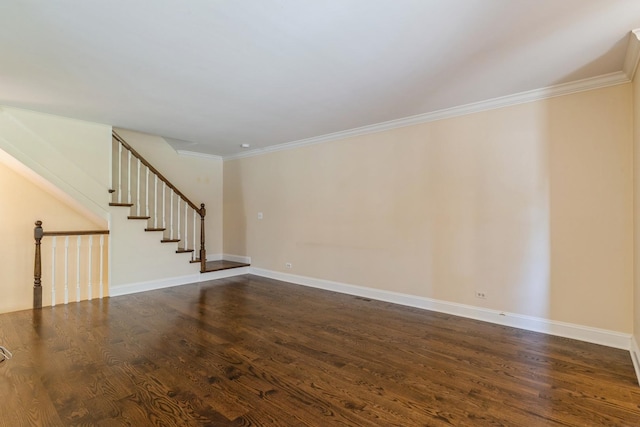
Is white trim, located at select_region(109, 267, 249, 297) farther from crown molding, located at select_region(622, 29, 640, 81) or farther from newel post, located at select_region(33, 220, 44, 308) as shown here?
crown molding, located at select_region(622, 29, 640, 81)

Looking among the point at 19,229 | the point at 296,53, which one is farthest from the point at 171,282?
the point at 296,53

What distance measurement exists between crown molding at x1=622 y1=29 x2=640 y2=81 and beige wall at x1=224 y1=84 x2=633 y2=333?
0.20 m

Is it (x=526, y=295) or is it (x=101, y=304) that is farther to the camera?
(x=101, y=304)

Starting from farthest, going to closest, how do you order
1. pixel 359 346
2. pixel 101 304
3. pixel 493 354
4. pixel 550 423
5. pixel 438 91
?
1. pixel 101 304
2. pixel 438 91
3. pixel 359 346
4. pixel 493 354
5. pixel 550 423

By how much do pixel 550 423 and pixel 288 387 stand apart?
63.6 inches

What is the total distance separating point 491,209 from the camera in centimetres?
351

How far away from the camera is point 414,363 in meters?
2.55

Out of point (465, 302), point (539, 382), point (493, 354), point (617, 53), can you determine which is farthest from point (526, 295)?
point (617, 53)

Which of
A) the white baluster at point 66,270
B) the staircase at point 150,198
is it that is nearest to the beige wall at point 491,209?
the staircase at point 150,198

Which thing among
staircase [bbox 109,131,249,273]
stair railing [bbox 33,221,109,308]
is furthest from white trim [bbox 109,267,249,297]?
stair railing [bbox 33,221,109,308]

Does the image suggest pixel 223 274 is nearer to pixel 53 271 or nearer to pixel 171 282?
pixel 171 282

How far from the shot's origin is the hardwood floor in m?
1.88

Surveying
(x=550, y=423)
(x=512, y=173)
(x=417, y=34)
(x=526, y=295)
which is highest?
(x=417, y=34)

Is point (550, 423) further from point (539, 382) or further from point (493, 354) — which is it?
point (493, 354)
